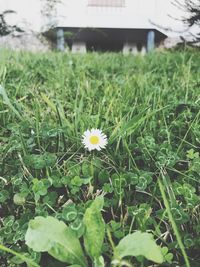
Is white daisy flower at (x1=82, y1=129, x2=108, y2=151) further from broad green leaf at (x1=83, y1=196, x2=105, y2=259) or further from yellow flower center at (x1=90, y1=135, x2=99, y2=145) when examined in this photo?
broad green leaf at (x1=83, y1=196, x2=105, y2=259)

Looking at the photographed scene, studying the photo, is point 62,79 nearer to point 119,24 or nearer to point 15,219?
point 15,219

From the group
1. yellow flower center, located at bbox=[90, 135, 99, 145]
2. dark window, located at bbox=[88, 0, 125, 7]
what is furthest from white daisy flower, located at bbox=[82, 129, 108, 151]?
dark window, located at bbox=[88, 0, 125, 7]

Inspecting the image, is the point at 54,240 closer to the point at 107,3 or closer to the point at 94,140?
the point at 94,140

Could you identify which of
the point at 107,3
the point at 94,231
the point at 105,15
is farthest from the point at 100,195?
the point at 105,15

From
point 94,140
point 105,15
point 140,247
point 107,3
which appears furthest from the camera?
point 105,15

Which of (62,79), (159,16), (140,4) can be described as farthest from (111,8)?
(62,79)

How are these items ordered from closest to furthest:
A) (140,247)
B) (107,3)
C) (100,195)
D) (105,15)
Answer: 1. (140,247)
2. (100,195)
3. (107,3)
4. (105,15)

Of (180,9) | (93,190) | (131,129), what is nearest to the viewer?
(93,190)
